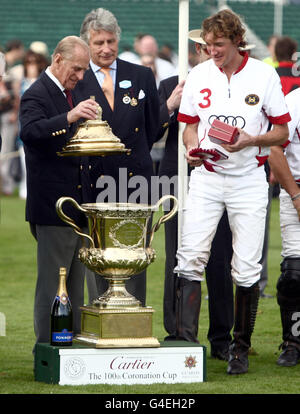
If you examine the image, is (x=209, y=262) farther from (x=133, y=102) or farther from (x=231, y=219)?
(x=133, y=102)

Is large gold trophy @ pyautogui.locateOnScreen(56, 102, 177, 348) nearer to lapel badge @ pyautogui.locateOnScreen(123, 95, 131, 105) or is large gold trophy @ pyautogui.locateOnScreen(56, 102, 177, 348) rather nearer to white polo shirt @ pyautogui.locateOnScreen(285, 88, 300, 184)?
lapel badge @ pyautogui.locateOnScreen(123, 95, 131, 105)

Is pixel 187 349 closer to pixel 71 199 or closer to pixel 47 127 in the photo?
pixel 71 199

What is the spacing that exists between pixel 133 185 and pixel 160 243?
6.14 m

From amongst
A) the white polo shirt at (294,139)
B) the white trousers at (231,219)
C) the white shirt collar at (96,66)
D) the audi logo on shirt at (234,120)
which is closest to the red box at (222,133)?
the audi logo on shirt at (234,120)

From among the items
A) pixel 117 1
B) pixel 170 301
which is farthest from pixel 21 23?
pixel 170 301

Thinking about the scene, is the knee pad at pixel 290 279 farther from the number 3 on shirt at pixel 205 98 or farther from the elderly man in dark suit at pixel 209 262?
the number 3 on shirt at pixel 205 98

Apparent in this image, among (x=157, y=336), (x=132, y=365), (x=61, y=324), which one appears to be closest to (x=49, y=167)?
(x=61, y=324)

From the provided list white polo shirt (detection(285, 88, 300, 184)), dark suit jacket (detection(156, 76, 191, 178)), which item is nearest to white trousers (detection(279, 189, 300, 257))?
white polo shirt (detection(285, 88, 300, 184))

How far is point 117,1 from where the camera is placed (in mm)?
25734

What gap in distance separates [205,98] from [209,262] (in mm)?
1211

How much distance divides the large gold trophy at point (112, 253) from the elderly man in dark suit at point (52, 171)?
18 centimetres

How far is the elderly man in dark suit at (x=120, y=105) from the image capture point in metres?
5.77

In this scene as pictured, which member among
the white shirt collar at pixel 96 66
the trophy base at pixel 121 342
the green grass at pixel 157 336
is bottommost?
the green grass at pixel 157 336

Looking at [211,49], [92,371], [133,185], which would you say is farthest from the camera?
[133,185]
